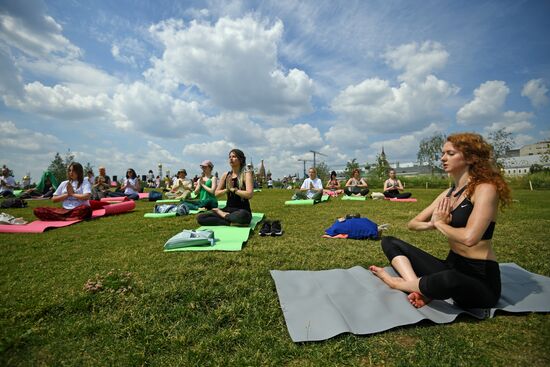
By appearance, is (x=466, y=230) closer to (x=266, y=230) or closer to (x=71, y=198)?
(x=266, y=230)

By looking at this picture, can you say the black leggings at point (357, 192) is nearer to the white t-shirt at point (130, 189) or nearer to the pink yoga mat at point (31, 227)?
the white t-shirt at point (130, 189)

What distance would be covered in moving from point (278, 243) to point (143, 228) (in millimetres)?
3341

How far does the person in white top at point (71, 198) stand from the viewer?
6938mm

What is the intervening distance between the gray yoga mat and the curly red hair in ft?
3.50

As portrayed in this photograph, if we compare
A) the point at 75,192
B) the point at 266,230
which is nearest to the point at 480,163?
the point at 266,230

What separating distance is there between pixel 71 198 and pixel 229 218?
4359 millimetres

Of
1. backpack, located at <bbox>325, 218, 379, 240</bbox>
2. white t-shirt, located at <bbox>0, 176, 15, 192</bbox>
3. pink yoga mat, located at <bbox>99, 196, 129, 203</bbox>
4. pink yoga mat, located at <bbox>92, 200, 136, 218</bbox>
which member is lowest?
backpack, located at <bbox>325, 218, 379, 240</bbox>

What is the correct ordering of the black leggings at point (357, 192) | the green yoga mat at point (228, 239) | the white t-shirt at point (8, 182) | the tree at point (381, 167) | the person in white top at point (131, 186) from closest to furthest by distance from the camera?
the green yoga mat at point (228, 239), the person in white top at point (131, 186), the black leggings at point (357, 192), the white t-shirt at point (8, 182), the tree at point (381, 167)

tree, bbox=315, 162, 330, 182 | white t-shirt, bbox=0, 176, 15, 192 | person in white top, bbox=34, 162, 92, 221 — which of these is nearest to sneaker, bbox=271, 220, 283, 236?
person in white top, bbox=34, 162, 92, 221

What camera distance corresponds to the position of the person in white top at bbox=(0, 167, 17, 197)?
555 inches

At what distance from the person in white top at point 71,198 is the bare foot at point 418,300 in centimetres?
757

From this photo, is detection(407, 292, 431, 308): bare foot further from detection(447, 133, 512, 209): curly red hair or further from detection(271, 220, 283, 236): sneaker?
detection(271, 220, 283, 236): sneaker

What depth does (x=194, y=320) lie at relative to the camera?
8.09 ft

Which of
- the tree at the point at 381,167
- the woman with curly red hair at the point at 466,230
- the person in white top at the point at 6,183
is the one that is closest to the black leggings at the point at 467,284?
the woman with curly red hair at the point at 466,230
